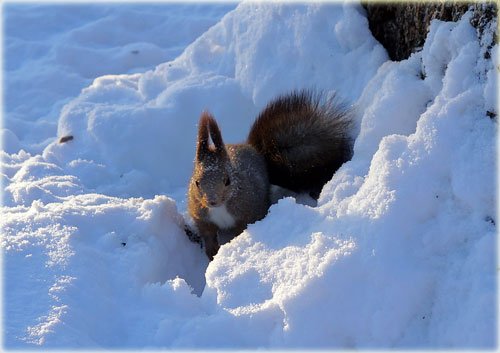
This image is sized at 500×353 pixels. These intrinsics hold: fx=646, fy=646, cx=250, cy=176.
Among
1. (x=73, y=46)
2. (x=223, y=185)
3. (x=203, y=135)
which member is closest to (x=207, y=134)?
(x=203, y=135)

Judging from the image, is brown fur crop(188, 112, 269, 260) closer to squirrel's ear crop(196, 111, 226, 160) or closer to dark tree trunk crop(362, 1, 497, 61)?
squirrel's ear crop(196, 111, 226, 160)

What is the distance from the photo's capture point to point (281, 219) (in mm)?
2469

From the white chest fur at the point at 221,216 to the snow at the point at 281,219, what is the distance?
0.58 feet

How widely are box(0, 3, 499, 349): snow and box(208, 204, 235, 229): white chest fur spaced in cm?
18

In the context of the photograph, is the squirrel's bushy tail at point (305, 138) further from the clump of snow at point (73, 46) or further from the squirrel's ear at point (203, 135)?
the clump of snow at point (73, 46)

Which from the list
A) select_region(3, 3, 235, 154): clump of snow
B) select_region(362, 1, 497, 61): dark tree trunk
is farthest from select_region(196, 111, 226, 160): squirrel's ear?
select_region(3, 3, 235, 154): clump of snow

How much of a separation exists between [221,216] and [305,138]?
21.8 inches

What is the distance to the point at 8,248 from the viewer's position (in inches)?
95.5

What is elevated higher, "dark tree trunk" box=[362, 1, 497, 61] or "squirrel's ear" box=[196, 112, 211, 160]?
"dark tree trunk" box=[362, 1, 497, 61]

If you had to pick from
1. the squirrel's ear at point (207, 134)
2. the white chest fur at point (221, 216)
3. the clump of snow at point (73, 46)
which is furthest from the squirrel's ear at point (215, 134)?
the clump of snow at point (73, 46)

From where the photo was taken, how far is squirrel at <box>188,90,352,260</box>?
2.95 meters

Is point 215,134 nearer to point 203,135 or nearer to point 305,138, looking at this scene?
point 203,135

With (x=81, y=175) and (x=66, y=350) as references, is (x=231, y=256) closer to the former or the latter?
(x=66, y=350)

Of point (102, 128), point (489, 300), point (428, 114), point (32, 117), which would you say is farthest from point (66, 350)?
point (32, 117)
